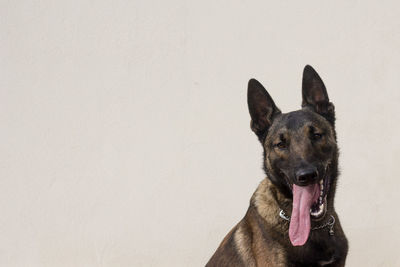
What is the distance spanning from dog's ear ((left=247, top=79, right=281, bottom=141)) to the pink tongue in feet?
1.62

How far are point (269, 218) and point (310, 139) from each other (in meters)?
0.50

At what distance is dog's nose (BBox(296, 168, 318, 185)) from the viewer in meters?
2.56

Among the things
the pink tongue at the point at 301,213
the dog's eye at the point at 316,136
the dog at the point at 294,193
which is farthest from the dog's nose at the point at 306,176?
the dog's eye at the point at 316,136

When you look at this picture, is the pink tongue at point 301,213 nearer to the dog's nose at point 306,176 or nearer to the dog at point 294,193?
the dog at point 294,193

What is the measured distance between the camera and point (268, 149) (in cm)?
295

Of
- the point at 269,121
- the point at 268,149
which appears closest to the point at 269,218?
the point at 268,149

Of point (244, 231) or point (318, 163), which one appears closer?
point (318, 163)

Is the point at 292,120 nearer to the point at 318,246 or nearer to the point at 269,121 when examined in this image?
the point at 269,121

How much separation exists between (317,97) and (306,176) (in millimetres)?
653

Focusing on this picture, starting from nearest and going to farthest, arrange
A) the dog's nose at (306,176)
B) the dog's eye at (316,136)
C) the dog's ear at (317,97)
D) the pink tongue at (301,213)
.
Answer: the dog's nose at (306,176)
the pink tongue at (301,213)
the dog's eye at (316,136)
the dog's ear at (317,97)

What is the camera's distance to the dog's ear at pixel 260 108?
3033 millimetres

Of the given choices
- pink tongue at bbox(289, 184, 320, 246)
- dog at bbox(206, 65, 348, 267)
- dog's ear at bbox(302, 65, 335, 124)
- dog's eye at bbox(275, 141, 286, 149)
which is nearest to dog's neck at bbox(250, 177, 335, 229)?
dog at bbox(206, 65, 348, 267)

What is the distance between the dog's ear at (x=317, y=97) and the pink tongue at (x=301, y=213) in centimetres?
52

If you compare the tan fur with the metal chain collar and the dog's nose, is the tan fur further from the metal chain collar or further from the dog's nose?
the dog's nose
